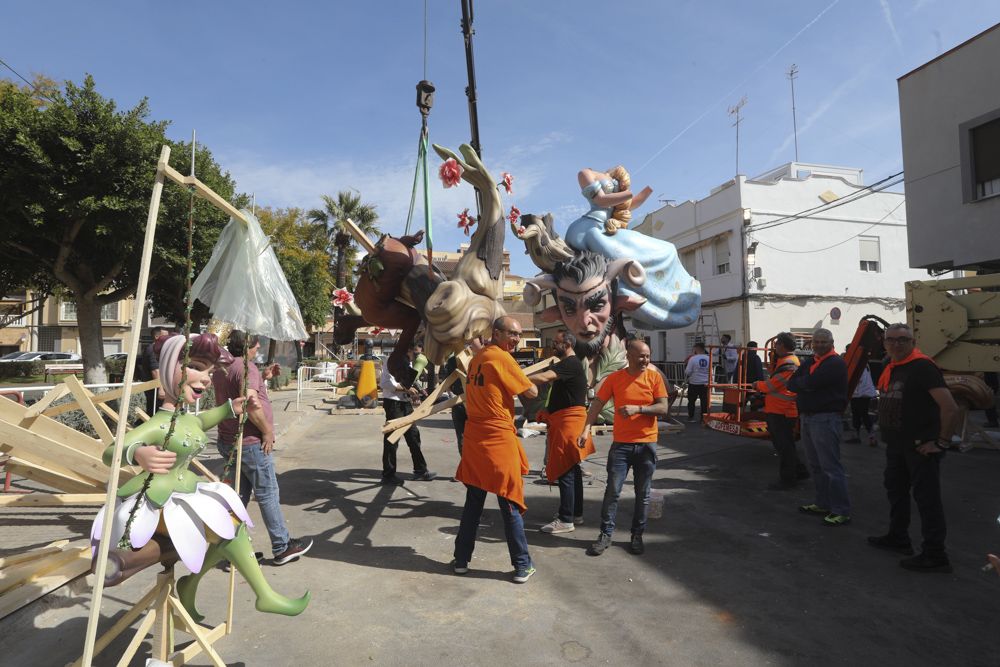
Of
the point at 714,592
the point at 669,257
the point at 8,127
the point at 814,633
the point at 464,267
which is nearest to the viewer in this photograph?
the point at 814,633

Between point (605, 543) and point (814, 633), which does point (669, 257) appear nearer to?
point (605, 543)

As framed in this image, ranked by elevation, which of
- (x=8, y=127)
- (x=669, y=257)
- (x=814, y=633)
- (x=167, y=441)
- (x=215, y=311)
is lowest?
(x=814, y=633)

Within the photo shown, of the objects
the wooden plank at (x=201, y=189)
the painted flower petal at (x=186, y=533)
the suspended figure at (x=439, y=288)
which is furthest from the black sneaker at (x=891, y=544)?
the wooden plank at (x=201, y=189)

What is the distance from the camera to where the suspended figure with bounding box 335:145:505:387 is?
5871 millimetres

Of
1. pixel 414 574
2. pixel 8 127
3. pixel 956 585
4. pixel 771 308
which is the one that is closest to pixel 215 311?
pixel 414 574

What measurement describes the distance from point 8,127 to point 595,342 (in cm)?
1435

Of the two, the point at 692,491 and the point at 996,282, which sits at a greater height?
the point at 996,282

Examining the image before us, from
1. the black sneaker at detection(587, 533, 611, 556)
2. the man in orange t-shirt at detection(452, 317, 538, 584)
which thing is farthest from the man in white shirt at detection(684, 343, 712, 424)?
the man in orange t-shirt at detection(452, 317, 538, 584)

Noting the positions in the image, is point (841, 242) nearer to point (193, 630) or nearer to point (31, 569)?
point (193, 630)

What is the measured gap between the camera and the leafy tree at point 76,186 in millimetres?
13141

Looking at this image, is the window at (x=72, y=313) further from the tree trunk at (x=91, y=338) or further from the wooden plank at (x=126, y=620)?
the wooden plank at (x=126, y=620)

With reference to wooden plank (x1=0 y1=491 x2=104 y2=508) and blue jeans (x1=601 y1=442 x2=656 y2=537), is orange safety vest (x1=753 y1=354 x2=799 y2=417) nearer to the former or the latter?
blue jeans (x1=601 y1=442 x2=656 y2=537)

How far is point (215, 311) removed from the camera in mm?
2986

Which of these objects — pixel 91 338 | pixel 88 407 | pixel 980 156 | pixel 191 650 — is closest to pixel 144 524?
pixel 191 650
